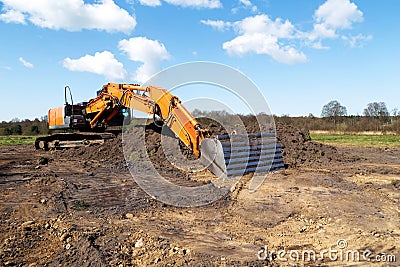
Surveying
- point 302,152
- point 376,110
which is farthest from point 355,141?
point 376,110

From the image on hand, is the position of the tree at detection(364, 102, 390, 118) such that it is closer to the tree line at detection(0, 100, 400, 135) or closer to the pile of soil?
the tree line at detection(0, 100, 400, 135)

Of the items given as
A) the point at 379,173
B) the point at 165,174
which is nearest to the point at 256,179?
the point at 165,174

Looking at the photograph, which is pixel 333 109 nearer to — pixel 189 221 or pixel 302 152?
pixel 302 152

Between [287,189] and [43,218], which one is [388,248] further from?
[43,218]

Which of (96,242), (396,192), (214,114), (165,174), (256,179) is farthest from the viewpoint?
(214,114)

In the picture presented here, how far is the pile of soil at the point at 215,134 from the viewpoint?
1198cm

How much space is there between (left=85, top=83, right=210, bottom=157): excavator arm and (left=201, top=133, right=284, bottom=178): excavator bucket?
45 cm

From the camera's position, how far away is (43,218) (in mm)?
5934

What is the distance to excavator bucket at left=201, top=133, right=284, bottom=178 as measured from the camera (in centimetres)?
898

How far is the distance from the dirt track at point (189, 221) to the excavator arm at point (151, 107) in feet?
4.22

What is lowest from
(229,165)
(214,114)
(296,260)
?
(296,260)

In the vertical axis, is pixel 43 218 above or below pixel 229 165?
below

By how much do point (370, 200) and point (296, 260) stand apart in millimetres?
3587

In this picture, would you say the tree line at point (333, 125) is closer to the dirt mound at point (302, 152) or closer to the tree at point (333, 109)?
the tree at point (333, 109)
